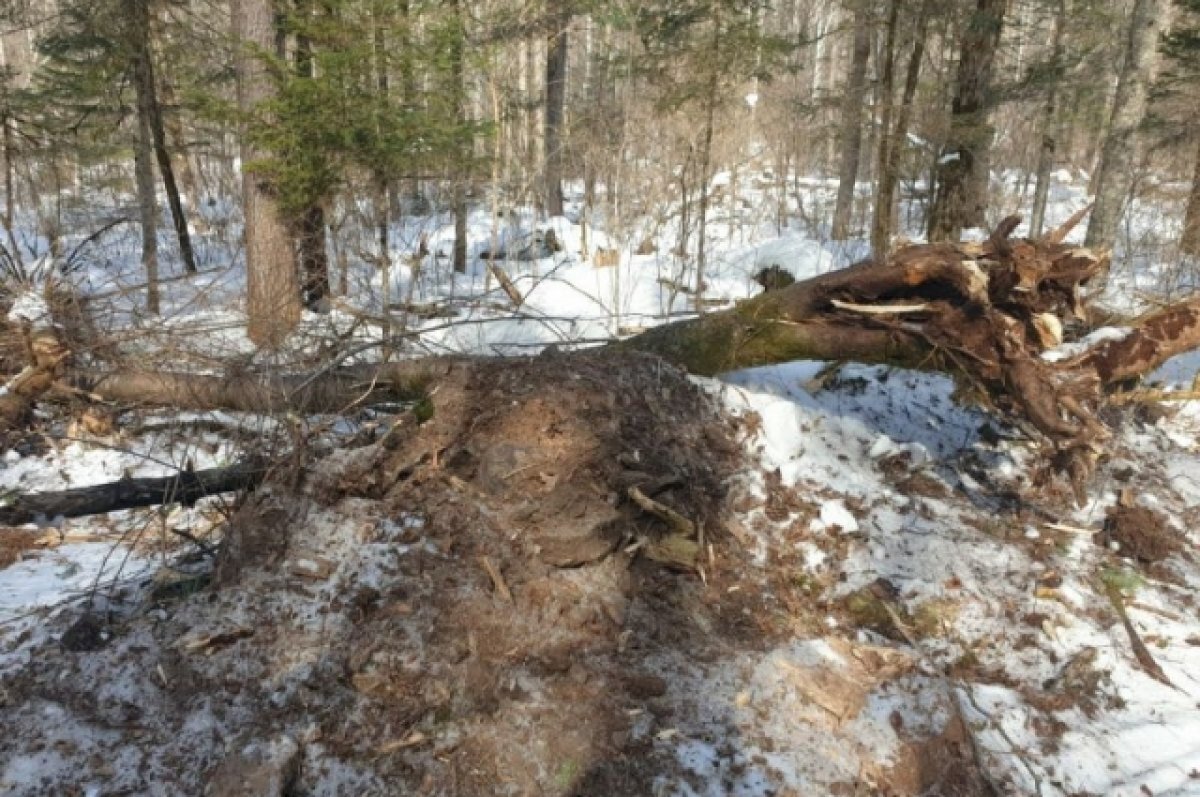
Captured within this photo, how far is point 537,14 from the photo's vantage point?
9078mm

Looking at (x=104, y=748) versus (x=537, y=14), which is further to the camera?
(x=537, y=14)

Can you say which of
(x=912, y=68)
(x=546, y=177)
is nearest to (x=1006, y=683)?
(x=912, y=68)

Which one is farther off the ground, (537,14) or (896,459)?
(537,14)

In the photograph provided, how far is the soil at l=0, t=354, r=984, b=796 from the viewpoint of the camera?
2213 mm

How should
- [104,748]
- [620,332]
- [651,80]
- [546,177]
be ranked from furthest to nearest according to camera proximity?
[546,177], [651,80], [620,332], [104,748]

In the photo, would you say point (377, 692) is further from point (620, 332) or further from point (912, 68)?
point (912, 68)

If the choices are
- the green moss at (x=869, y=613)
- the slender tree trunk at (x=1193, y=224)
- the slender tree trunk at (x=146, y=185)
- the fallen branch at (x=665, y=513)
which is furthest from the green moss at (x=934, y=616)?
the slender tree trunk at (x=146, y=185)

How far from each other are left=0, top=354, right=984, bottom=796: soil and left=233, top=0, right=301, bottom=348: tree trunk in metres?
2.77

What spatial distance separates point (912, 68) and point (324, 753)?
23.6ft

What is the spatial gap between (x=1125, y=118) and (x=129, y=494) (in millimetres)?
8808

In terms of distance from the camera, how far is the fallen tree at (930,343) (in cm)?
314

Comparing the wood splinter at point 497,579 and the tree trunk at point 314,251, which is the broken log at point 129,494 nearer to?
the wood splinter at point 497,579

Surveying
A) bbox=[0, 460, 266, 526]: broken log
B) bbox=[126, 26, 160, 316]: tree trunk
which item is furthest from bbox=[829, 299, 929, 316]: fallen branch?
bbox=[126, 26, 160, 316]: tree trunk

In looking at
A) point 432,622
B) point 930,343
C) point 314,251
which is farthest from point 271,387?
point 314,251
